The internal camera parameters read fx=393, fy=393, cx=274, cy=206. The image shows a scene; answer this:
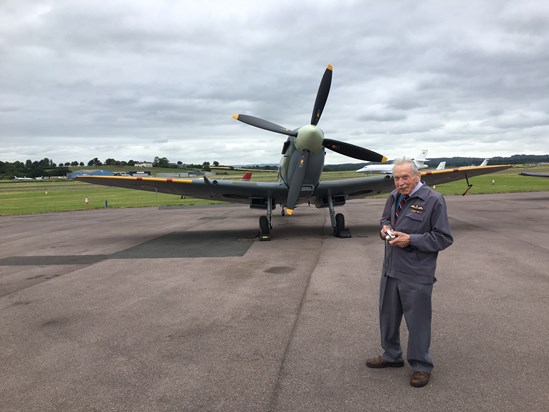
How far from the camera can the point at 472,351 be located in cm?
397

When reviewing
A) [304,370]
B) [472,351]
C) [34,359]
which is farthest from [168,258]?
[472,351]

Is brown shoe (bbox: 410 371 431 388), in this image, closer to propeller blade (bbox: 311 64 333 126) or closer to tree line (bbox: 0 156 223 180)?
propeller blade (bbox: 311 64 333 126)

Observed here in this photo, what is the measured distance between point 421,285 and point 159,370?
2563 millimetres

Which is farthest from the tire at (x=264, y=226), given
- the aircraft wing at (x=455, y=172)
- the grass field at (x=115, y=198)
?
the grass field at (x=115, y=198)

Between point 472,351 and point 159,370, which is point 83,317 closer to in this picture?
point 159,370

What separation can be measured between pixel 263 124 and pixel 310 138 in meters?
Answer: 2.01

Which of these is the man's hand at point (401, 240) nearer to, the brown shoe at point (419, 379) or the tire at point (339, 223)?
the brown shoe at point (419, 379)

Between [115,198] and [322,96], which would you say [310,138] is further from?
[115,198]

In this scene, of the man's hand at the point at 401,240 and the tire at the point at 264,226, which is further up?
the man's hand at the point at 401,240

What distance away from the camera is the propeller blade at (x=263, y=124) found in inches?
479

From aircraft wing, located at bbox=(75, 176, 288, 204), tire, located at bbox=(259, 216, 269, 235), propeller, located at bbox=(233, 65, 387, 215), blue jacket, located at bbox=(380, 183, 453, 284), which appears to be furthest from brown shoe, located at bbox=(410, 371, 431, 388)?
aircraft wing, located at bbox=(75, 176, 288, 204)

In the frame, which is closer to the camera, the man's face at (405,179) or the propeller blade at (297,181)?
the man's face at (405,179)

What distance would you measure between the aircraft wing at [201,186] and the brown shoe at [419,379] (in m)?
9.61

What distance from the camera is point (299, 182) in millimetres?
11977
